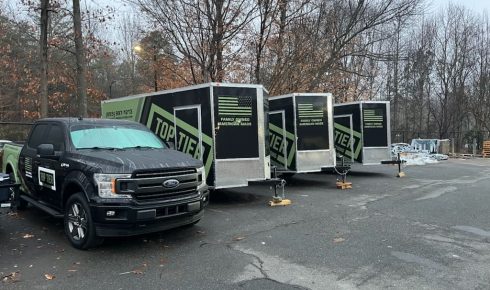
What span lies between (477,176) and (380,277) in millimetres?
13666

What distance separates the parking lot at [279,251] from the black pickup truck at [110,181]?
1.48ft

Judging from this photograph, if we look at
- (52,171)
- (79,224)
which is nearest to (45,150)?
(52,171)

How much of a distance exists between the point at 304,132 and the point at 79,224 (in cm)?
840

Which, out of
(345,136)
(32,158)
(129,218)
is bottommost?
(129,218)

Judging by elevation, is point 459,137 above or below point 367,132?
below

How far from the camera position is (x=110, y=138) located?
7488 mm

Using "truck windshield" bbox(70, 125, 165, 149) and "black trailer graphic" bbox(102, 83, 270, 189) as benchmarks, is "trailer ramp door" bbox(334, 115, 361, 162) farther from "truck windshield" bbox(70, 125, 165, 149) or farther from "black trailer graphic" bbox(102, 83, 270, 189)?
"truck windshield" bbox(70, 125, 165, 149)

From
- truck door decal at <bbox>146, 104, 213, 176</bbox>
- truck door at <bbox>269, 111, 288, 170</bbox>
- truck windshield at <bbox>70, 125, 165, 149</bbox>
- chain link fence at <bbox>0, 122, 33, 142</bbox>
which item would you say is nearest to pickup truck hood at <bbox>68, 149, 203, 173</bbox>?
truck windshield at <bbox>70, 125, 165, 149</bbox>

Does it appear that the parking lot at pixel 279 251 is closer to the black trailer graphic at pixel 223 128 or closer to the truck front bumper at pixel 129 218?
the truck front bumper at pixel 129 218

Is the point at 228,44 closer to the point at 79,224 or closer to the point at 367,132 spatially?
the point at 367,132

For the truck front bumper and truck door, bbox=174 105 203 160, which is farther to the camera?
truck door, bbox=174 105 203 160

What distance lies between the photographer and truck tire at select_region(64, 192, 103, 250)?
6207mm

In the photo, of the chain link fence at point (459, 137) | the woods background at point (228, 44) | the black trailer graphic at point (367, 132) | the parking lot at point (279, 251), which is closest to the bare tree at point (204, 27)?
the woods background at point (228, 44)

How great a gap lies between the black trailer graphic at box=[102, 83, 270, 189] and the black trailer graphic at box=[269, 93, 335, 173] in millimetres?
2847
